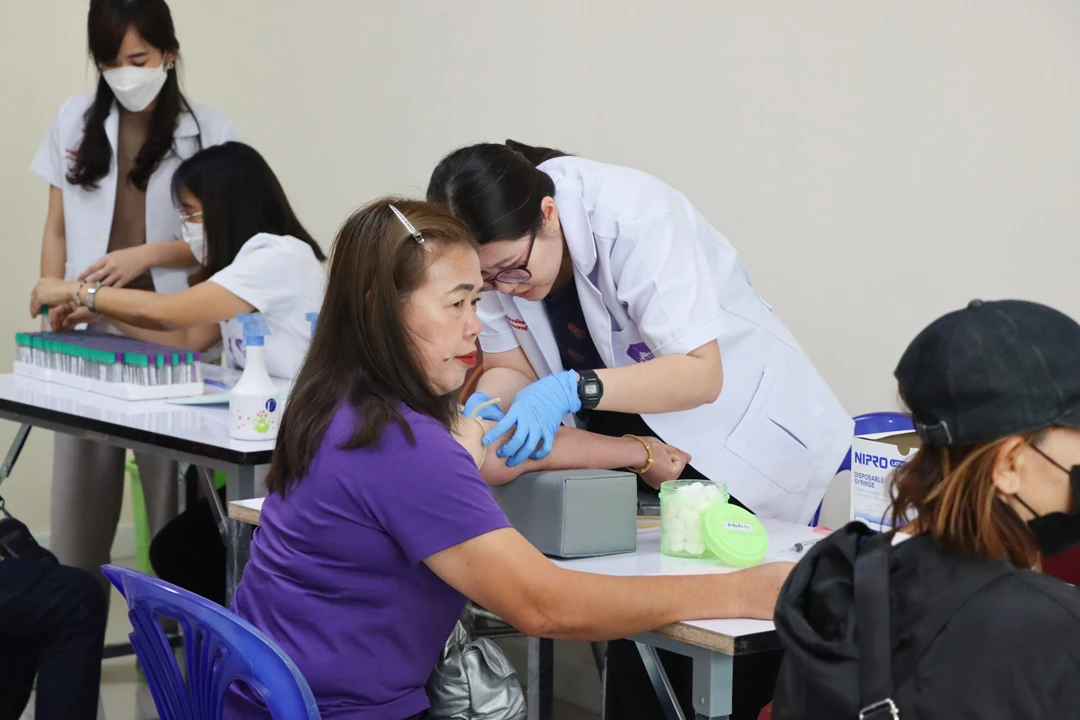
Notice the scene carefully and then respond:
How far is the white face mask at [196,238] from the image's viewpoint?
9.80 ft

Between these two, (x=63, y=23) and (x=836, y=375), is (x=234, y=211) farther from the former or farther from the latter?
(x=63, y=23)

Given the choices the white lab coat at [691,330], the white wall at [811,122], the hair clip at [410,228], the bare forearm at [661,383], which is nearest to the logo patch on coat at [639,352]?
the white lab coat at [691,330]

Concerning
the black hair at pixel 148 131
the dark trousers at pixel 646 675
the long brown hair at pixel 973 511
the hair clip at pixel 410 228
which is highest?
the black hair at pixel 148 131

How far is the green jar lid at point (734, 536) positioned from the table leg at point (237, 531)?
3.08ft

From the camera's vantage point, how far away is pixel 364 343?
1.38m

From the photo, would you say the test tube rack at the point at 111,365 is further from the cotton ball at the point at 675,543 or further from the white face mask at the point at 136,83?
the cotton ball at the point at 675,543

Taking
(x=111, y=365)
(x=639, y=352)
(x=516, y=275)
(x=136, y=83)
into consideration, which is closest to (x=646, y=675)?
(x=639, y=352)

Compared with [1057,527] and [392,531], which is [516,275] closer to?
[392,531]

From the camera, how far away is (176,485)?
3.43m

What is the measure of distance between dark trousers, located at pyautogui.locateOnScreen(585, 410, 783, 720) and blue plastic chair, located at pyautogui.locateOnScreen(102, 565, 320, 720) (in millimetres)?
779

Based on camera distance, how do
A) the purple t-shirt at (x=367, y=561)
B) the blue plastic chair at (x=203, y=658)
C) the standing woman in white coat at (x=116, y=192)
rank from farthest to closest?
the standing woman in white coat at (x=116, y=192), the purple t-shirt at (x=367, y=561), the blue plastic chair at (x=203, y=658)

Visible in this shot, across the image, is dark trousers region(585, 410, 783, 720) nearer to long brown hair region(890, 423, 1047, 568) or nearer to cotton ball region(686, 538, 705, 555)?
cotton ball region(686, 538, 705, 555)

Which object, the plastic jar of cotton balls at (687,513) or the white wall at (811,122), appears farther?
the white wall at (811,122)

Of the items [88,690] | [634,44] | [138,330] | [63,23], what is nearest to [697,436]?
[88,690]
